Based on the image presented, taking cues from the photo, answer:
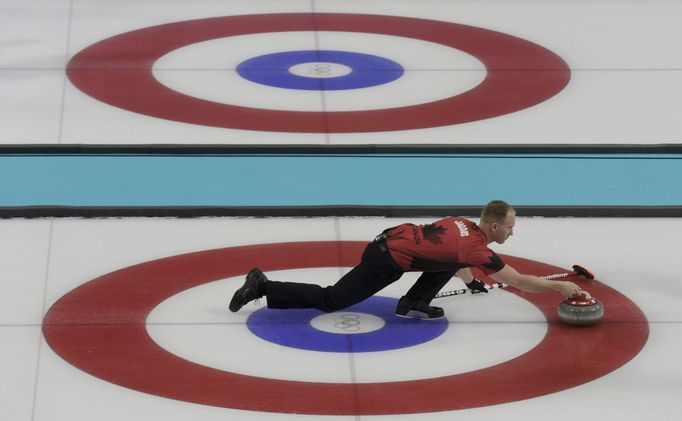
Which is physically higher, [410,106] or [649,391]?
[410,106]

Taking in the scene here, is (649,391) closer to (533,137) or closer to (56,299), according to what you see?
(56,299)

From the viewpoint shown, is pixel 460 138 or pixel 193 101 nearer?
pixel 460 138

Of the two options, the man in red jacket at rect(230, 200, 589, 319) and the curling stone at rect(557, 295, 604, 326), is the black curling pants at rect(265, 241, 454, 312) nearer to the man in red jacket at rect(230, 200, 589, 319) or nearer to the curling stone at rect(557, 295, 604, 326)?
the man in red jacket at rect(230, 200, 589, 319)

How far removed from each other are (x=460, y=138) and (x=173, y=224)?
318 cm

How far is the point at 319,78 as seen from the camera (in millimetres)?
15438

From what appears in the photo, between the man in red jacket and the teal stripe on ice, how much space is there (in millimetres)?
2356

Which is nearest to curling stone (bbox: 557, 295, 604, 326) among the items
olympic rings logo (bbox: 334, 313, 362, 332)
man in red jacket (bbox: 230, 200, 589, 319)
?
man in red jacket (bbox: 230, 200, 589, 319)

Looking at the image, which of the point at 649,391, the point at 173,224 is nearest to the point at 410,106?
the point at 173,224

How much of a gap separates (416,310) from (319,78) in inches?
239

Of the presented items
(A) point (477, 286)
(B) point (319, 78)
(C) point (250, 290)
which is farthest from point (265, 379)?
(B) point (319, 78)

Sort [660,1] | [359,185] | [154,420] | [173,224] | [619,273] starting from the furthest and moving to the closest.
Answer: [660,1]
[359,185]
[173,224]
[619,273]
[154,420]

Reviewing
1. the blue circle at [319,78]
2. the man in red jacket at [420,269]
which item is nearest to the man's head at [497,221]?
the man in red jacket at [420,269]

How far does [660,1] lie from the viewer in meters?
18.4

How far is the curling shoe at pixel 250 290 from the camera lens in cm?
958
